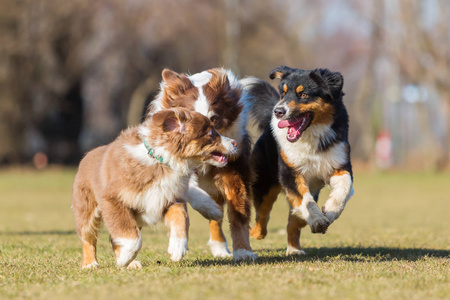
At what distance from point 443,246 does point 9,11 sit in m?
27.2

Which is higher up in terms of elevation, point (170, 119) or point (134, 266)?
point (170, 119)

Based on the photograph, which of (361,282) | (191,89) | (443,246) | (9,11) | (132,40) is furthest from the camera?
(132,40)

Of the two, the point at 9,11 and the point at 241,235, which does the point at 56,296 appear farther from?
the point at 9,11

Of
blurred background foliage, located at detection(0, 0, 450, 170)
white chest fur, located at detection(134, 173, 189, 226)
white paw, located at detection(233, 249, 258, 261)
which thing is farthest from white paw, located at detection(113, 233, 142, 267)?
blurred background foliage, located at detection(0, 0, 450, 170)

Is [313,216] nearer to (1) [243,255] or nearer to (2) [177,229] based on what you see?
(1) [243,255]

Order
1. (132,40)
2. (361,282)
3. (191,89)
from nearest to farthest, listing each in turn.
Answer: (361,282)
(191,89)
(132,40)

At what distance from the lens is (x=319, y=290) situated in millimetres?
4625

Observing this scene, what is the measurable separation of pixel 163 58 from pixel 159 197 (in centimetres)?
2965

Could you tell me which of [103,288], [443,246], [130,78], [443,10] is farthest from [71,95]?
[103,288]

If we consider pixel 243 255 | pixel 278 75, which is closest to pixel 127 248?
pixel 243 255

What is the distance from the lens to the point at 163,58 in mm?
34688

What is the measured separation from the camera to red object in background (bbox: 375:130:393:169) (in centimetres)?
3553

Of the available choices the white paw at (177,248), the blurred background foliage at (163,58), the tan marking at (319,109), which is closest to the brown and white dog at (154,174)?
the white paw at (177,248)

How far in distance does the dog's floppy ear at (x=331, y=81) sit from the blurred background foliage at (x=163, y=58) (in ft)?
84.3
